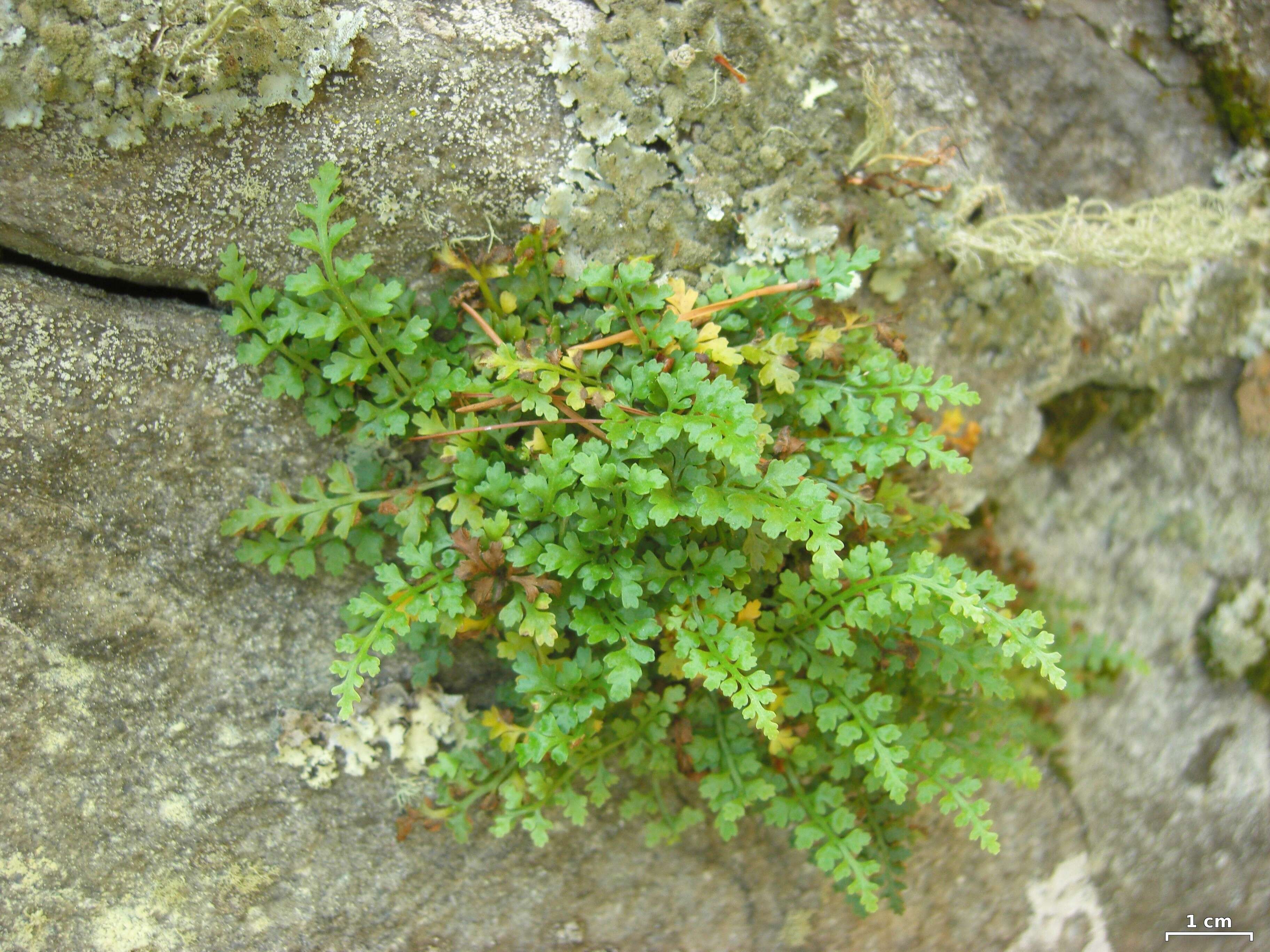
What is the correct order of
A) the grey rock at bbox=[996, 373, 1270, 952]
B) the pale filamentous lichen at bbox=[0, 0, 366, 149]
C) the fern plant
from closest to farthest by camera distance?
the pale filamentous lichen at bbox=[0, 0, 366, 149] → the fern plant → the grey rock at bbox=[996, 373, 1270, 952]

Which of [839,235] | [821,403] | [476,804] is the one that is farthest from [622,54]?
[476,804]

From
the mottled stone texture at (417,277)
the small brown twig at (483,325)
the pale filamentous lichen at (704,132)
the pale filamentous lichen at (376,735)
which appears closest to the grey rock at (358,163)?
the mottled stone texture at (417,277)

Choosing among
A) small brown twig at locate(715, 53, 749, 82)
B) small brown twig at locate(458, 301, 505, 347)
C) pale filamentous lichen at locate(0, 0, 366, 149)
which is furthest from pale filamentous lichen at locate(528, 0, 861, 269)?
pale filamentous lichen at locate(0, 0, 366, 149)

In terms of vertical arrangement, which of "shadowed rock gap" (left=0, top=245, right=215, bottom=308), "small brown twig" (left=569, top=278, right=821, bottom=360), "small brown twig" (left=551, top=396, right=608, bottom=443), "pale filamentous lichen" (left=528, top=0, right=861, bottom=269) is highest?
"pale filamentous lichen" (left=528, top=0, right=861, bottom=269)

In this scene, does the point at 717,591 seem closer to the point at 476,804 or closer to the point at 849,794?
the point at 849,794

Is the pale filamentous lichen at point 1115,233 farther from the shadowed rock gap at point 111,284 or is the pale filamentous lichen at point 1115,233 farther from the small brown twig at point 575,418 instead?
the shadowed rock gap at point 111,284

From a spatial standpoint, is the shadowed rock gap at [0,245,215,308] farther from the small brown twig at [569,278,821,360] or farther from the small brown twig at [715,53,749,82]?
the small brown twig at [715,53,749,82]
